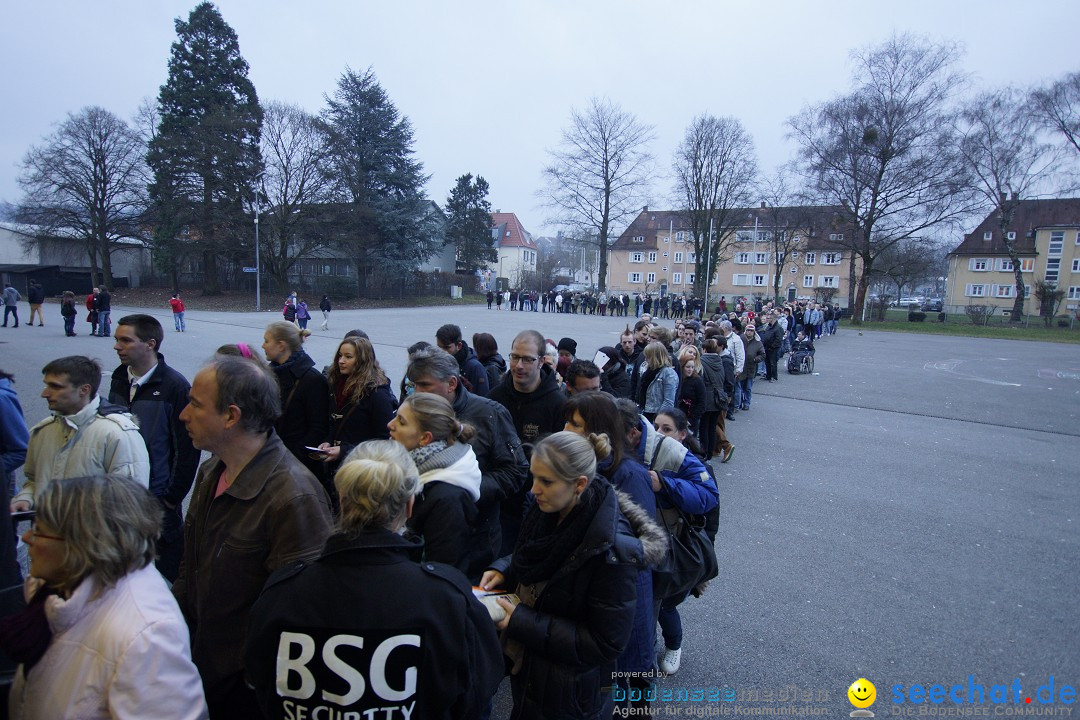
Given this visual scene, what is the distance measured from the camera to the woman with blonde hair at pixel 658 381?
22.1 ft

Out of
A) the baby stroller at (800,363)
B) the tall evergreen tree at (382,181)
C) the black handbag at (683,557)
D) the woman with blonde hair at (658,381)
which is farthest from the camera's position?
the tall evergreen tree at (382,181)

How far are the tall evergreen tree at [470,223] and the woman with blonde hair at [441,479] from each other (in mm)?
67388

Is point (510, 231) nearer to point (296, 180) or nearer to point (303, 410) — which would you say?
point (296, 180)

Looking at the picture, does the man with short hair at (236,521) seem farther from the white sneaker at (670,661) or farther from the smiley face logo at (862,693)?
the smiley face logo at (862,693)

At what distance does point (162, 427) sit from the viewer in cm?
374

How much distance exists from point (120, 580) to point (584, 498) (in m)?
1.53

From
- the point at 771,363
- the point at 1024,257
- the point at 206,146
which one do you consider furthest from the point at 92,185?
the point at 1024,257

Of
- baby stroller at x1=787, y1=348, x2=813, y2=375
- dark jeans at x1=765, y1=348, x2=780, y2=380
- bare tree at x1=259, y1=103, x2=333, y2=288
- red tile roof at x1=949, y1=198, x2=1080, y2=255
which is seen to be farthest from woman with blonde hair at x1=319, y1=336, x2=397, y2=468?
red tile roof at x1=949, y1=198, x2=1080, y2=255

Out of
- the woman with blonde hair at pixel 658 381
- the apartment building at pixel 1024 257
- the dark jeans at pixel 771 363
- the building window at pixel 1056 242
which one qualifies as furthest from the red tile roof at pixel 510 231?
the woman with blonde hair at pixel 658 381

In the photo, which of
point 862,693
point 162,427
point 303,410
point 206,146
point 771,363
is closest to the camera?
point 862,693

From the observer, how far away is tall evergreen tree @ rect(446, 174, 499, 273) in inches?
2704

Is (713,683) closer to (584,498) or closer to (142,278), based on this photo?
(584,498)

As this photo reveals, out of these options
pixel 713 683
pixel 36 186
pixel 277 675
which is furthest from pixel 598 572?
pixel 36 186

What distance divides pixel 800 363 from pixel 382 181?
124 feet
